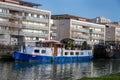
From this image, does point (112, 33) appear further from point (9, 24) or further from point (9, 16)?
point (9, 24)

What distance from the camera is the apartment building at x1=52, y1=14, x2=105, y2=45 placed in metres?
112

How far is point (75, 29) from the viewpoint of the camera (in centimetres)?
11356

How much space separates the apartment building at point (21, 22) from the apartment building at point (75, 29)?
11.6m

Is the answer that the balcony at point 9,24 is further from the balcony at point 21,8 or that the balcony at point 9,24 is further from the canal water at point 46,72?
the canal water at point 46,72

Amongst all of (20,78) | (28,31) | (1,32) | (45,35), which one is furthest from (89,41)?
(20,78)

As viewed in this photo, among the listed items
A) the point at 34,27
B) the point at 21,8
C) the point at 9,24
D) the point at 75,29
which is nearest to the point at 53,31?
the point at 75,29

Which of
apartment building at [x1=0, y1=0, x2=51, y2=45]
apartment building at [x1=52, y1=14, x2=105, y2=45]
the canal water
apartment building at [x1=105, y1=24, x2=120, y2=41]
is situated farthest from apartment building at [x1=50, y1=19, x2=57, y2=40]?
the canal water

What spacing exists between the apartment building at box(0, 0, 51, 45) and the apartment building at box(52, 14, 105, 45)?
11.6 metres

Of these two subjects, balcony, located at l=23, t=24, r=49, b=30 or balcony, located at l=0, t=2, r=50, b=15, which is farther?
balcony, located at l=23, t=24, r=49, b=30

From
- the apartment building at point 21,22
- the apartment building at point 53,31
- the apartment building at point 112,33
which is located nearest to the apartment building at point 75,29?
the apartment building at point 53,31

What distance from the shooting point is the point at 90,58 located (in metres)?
92.6

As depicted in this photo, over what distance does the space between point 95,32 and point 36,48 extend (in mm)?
54023

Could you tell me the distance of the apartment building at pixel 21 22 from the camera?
283ft

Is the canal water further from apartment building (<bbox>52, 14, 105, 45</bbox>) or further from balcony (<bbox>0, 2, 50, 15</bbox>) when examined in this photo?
apartment building (<bbox>52, 14, 105, 45</bbox>)
